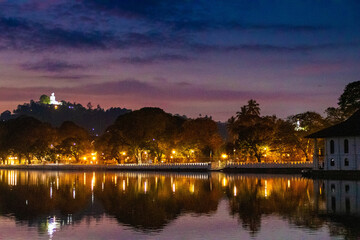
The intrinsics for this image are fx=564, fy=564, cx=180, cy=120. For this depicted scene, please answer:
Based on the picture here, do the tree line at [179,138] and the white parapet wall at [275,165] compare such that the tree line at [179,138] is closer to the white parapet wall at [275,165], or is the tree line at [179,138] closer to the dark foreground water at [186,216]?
the white parapet wall at [275,165]

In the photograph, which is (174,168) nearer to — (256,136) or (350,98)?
(256,136)

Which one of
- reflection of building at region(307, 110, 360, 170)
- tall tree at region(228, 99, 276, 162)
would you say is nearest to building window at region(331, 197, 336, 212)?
reflection of building at region(307, 110, 360, 170)

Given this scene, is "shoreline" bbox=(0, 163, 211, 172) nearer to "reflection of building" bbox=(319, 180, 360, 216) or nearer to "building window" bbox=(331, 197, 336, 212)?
"reflection of building" bbox=(319, 180, 360, 216)

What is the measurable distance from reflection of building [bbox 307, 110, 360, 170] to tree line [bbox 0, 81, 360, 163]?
37.5 ft

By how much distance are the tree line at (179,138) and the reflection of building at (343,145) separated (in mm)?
11427

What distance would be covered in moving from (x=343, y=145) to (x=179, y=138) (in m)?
42.4

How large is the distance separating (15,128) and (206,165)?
221ft

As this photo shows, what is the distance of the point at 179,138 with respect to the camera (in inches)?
3834

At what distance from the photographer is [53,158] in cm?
12606

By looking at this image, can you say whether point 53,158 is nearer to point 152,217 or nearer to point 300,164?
point 300,164

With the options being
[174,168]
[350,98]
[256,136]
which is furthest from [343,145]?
[174,168]

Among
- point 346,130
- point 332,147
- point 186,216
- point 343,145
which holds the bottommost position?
point 186,216

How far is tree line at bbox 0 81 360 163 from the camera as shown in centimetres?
8075

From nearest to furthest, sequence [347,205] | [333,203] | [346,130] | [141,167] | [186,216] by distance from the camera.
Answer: [186,216], [347,205], [333,203], [346,130], [141,167]
